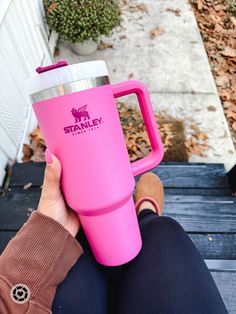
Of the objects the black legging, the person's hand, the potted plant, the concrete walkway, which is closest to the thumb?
the person's hand

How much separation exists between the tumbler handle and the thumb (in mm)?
258

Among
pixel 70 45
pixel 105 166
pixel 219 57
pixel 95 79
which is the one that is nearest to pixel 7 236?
pixel 105 166

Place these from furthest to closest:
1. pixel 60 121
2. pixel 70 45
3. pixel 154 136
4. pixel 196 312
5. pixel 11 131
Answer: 1. pixel 70 45
2. pixel 11 131
3. pixel 154 136
4. pixel 196 312
5. pixel 60 121

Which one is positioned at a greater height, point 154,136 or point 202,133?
point 154,136

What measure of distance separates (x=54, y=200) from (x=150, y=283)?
16.9 inches

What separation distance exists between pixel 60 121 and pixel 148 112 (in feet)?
1.04

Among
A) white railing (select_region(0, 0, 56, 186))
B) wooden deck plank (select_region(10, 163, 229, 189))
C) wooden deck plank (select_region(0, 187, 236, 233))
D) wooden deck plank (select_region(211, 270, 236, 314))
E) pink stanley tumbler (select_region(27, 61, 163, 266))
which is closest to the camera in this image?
pink stanley tumbler (select_region(27, 61, 163, 266))

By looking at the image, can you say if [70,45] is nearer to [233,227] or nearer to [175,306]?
[233,227]

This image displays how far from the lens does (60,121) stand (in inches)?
29.3

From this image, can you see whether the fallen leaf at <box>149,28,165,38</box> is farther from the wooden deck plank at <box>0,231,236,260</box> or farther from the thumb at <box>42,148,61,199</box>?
the thumb at <box>42,148,61,199</box>

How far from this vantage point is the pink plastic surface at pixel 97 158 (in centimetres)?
75

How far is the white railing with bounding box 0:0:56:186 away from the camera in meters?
1.75

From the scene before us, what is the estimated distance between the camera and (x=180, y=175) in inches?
75.8

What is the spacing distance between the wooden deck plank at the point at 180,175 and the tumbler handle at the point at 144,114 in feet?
3.19
